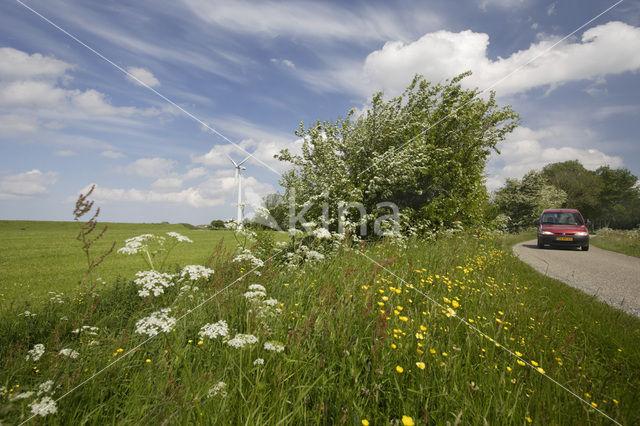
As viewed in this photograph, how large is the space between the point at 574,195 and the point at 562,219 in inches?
2326

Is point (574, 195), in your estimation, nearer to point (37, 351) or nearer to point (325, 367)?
point (325, 367)

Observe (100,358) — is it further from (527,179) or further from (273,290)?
(527,179)

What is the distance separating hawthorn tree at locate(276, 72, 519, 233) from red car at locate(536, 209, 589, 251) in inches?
190

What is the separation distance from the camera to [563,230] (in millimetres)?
15016

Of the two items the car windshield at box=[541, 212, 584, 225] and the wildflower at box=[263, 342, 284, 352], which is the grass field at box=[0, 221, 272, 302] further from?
the car windshield at box=[541, 212, 584, 225]

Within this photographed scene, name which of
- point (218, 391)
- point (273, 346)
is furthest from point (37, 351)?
point (273, 346)

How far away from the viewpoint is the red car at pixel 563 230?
14617 millimetres

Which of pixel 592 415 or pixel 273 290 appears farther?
pixel 273 290

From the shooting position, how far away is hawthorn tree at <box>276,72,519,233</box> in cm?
1059

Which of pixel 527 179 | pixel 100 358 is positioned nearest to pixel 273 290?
Answer: pixel 100 358

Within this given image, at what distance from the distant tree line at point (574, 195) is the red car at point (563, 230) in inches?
754

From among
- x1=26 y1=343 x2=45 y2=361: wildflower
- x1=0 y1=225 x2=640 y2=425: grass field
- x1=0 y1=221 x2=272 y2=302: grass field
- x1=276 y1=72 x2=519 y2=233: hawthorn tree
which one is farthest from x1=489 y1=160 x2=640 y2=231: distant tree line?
x1=26 y1=343 x2=45 y2=361: wildflower

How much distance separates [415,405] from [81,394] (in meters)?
2.67

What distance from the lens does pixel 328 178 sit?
1021cm
